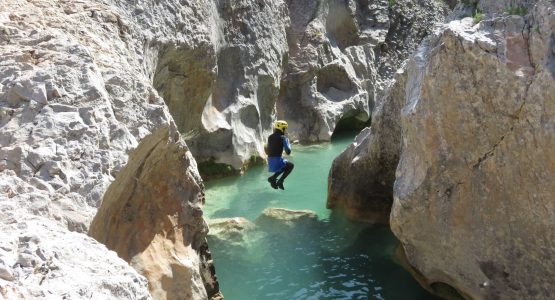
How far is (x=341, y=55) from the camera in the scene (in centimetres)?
2600

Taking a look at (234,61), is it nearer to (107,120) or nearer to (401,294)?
(401,294)

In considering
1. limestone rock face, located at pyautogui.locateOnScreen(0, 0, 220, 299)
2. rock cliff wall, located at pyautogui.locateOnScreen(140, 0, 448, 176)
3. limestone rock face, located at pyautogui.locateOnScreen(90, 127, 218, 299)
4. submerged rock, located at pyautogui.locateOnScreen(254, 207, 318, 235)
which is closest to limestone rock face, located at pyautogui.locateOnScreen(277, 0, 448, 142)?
rock cliff wall, located at pyautogui.locateOnScreen(140, 0, 448, 176)

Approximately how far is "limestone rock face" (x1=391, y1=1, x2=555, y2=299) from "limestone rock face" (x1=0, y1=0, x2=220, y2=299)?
12.8ft

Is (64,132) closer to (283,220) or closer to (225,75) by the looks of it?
(283,220)

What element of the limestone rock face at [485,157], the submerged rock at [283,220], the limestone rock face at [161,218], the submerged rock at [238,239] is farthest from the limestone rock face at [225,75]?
the limestone rock face at [485,157]

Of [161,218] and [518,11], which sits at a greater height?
[518,11]

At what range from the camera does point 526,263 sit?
7930mm

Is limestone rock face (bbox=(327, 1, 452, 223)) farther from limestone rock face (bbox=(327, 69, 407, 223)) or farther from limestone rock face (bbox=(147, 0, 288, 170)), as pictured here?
limestone rock face (bbox=(147, 0, 288, 170))

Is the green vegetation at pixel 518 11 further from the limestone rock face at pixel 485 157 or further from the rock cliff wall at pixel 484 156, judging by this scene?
the limestone rock face at pixel 485 157

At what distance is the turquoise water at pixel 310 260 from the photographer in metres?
10.0

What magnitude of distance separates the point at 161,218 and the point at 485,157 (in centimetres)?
448

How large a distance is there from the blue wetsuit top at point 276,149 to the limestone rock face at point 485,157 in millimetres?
3533

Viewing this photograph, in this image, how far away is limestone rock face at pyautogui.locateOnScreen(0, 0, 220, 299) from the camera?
12.5 feet

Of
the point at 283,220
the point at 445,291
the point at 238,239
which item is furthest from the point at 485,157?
the point at 283,220
